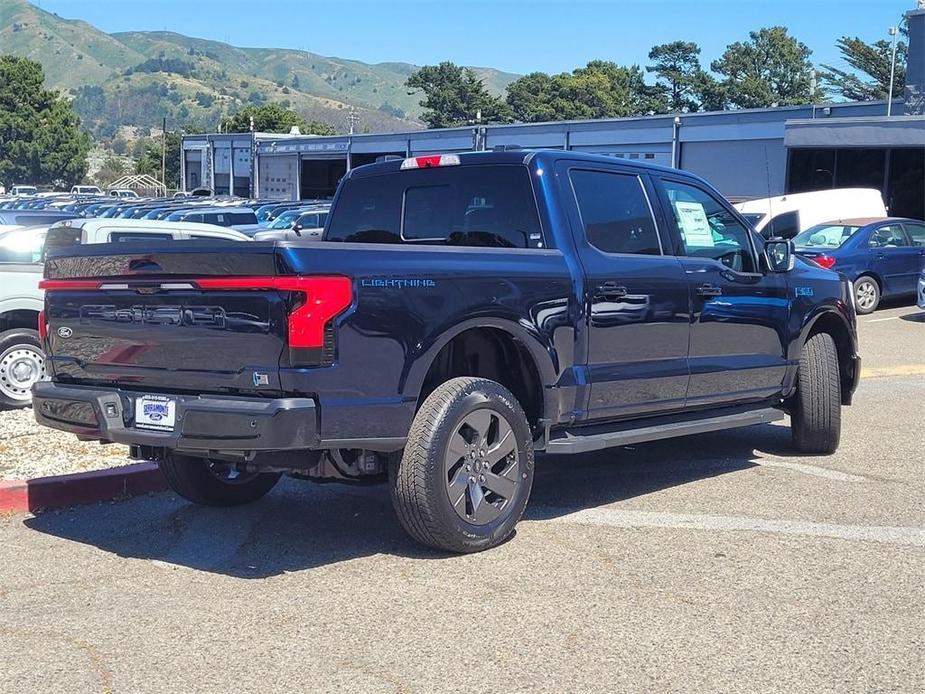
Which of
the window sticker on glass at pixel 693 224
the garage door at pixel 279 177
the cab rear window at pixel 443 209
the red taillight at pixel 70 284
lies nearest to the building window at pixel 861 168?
the window sticker on glass at pixel 693 224

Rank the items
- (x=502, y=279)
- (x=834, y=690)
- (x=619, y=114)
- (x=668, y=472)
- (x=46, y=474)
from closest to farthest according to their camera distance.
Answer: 1. (x=834, y=690)
2. (x=502, y=279)
3. (x=46, y=474)
4. (x=668, y=472)
5. (x=619, y=114)

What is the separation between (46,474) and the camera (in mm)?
7398

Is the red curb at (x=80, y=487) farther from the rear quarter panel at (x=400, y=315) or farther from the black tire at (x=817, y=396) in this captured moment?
the black tire at (x=817, y=396)

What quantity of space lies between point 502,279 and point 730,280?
2.11 metres

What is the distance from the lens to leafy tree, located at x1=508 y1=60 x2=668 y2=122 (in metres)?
116

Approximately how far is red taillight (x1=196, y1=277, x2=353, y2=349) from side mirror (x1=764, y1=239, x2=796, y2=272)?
3720 millimetres

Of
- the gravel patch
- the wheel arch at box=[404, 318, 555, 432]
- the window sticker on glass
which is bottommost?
the gravel patch

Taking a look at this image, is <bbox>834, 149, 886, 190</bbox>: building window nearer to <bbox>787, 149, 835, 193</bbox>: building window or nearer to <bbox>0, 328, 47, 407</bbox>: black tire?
<bbox>787, 149, 835, 193</bbox>: building window

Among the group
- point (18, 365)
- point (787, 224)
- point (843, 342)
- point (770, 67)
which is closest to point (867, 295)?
point (787, 224)

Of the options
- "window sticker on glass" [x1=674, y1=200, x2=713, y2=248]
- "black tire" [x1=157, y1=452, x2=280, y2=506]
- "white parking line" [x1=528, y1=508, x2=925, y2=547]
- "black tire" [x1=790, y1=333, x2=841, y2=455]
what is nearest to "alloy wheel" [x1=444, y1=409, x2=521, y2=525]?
"white parking line" [x1=528, y1=508, x2=925, y2=547]

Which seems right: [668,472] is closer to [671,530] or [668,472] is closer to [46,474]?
[671,530]

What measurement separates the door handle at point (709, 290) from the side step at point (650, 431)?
2.49 feet

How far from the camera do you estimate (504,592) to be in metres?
5.37

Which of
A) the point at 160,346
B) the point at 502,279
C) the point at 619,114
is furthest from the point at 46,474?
the point at 619,114
